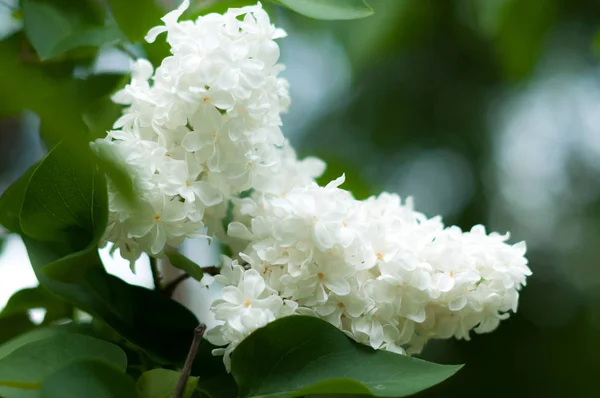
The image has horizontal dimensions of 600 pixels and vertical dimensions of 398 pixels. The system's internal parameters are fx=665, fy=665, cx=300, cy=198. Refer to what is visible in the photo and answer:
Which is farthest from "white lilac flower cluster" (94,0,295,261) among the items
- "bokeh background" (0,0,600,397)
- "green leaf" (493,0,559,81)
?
"bokeh background" (0,0,600,397)

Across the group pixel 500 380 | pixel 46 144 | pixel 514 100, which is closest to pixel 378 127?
pixel 514 100

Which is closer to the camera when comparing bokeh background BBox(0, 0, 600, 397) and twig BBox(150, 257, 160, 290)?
twig BBox(150, 257, 160, 290)

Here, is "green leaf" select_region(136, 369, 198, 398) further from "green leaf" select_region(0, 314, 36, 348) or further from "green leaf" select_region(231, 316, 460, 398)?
"green leaf" select_region(0, 314, 36, 348)

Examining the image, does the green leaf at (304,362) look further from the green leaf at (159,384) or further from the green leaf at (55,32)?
the green leaf at (55,32)

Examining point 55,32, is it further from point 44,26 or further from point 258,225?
point 258,225

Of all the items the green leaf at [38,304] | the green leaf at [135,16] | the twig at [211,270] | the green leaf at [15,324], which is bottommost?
the green leaf at [15,324]

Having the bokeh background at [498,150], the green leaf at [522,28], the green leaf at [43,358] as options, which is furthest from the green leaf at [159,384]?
the bokeh background at [498,150]
